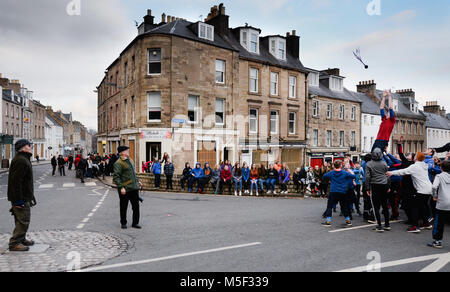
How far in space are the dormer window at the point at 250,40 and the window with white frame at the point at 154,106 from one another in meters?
9.24

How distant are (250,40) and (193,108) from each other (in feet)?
27.8

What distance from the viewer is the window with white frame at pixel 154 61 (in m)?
23.0

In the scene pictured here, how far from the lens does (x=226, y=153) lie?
85.3 ft

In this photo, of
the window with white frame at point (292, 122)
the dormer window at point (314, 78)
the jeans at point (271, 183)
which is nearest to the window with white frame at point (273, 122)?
the window with white frame at point (292, 122)

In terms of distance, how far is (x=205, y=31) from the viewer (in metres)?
24.6

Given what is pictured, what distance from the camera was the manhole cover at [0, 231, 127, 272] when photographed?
5.29m

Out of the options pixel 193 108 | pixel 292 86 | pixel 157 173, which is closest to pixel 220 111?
pixel 193 108

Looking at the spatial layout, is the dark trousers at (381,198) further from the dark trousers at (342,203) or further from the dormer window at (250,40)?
the dormer window at (250,40)

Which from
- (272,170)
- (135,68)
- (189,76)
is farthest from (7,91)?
(272,170)

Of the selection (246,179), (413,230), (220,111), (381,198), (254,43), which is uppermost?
(254,43)

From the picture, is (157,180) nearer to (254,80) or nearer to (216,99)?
(216,99)

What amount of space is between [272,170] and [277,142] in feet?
39.3

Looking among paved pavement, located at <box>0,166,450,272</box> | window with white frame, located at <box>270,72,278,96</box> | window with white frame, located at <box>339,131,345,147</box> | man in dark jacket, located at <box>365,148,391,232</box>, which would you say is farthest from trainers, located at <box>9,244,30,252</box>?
window with white frame, located at <box>339,131,345,147</box>

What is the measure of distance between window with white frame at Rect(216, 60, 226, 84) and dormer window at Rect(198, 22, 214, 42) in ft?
5.72
